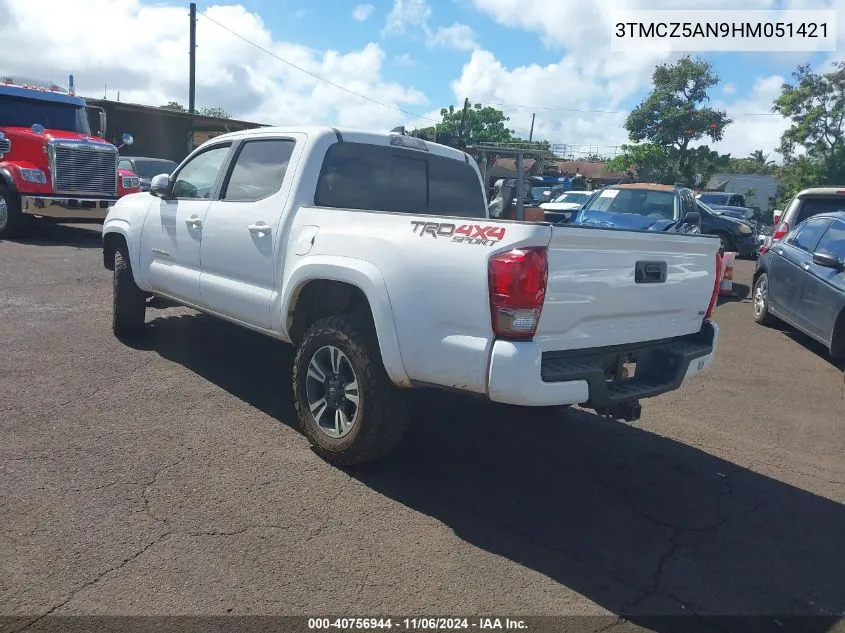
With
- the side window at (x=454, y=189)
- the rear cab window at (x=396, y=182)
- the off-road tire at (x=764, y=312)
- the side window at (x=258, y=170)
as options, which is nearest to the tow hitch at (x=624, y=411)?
the rear cab window at (x=396, y=182)

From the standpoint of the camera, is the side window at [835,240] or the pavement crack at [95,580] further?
the side window at [835,240]

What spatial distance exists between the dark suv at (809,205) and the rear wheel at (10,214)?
12.4m

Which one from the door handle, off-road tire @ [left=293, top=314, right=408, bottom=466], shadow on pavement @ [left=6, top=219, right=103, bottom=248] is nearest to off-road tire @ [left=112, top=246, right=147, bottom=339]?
the door handle

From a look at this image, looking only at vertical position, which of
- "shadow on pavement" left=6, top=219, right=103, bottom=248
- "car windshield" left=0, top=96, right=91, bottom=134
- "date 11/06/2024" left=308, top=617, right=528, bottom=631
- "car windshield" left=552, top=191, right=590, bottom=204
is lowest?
"date 11/06/2024" left=308, top=617, right=528, bottom=631

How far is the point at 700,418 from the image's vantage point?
5.65m

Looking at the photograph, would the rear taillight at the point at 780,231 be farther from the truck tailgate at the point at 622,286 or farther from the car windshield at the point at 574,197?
the car windshield at the point at 574,197

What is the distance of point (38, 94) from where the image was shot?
13805 mm

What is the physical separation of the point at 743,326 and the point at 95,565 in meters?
8.77

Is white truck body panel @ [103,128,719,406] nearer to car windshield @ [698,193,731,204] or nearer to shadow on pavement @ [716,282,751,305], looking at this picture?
shadow on pavement @ [716,282,751,305]

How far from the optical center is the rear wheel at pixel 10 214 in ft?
42.0

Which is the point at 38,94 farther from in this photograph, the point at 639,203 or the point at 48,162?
the point at 639,203

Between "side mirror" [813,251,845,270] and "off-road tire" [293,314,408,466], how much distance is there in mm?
5641

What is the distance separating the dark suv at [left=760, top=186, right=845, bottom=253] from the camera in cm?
1028

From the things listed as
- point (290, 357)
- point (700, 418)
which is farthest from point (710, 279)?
point (290, 357)
